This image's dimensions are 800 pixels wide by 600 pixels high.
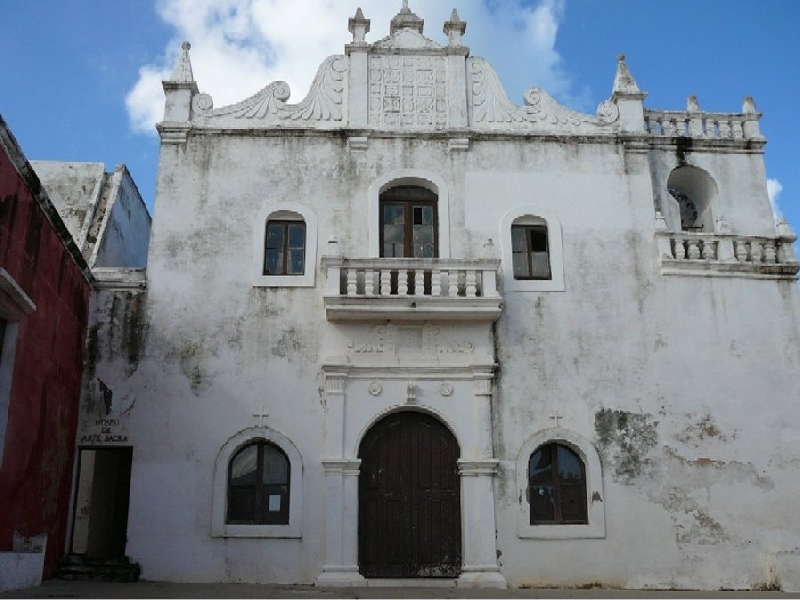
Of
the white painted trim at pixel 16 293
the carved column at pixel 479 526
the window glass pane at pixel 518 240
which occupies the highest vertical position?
the window glass pane at pixel 518 240

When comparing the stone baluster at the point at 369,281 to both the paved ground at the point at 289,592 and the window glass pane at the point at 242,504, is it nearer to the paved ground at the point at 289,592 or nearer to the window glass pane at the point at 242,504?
the window glass pane at the point at 242,504

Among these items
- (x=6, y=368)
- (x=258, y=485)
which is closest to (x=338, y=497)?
(x=258, y=485)

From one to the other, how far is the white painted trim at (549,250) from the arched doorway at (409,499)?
2.82 metres

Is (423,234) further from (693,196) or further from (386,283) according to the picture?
(693,196)

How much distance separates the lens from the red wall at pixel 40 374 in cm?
1120

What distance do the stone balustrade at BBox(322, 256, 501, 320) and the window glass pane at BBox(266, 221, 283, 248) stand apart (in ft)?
4.05

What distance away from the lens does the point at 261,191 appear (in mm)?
15477

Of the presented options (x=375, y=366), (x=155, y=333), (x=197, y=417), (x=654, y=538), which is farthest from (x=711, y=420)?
(x=155, y=333)

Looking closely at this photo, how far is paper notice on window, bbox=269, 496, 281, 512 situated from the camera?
45.5ft

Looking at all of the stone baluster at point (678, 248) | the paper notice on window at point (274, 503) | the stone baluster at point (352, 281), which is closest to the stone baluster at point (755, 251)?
the stone baluster at point (678, 248)

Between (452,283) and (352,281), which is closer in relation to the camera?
(352,281)

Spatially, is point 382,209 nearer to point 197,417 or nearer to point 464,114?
point 464,114

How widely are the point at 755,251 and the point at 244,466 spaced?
962 cm

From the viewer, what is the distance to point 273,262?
598 inches
